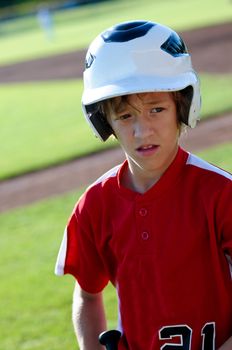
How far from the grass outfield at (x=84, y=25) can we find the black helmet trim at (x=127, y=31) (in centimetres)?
2276

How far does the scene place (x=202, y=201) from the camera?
253cm

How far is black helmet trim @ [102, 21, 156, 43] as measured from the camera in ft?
8.46

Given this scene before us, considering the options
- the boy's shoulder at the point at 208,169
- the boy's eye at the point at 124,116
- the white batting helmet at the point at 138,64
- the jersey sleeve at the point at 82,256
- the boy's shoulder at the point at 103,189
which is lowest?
the jersey sleeve at the point at 82,256

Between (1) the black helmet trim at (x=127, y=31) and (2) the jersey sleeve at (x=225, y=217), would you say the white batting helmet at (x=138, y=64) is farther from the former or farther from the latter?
(2) the jersey sleeve at (x=225, y=217)

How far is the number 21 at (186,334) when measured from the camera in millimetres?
2574

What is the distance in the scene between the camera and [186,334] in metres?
2.59

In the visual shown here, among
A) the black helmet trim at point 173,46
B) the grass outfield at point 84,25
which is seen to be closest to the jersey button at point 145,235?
the black helmet trim at point 173,46

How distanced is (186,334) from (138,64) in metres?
0.80

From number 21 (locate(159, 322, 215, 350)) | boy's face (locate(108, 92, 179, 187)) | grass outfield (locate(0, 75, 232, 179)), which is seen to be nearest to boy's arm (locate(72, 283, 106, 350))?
number 21 (locate(159, 322, 215, 350))

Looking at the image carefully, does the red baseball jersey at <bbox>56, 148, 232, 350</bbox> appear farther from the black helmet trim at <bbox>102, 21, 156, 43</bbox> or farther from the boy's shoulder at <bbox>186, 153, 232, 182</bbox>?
the black helmet trim at <bbox>102, 21, 156, 43</bbox>

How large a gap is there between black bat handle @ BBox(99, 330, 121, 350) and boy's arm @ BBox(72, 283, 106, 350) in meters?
0.15

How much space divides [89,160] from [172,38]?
7.67m

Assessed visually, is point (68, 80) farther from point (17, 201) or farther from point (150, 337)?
point (150, 337)

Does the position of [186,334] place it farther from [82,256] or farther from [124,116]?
[124,116]
